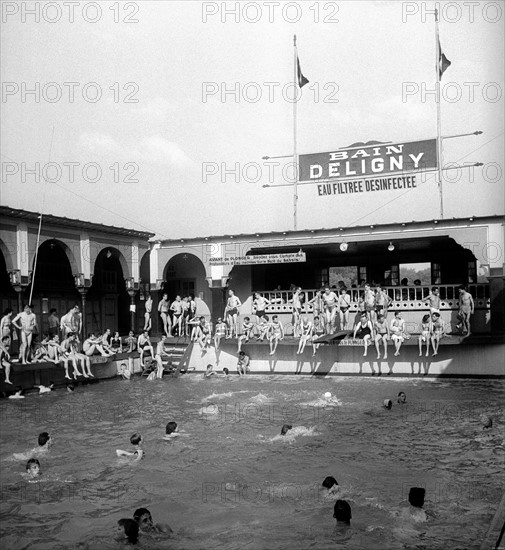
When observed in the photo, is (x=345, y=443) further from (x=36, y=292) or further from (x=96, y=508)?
(x=36, y=292)

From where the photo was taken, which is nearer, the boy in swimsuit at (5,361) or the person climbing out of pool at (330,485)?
the person climbing out of pool at (330,485)

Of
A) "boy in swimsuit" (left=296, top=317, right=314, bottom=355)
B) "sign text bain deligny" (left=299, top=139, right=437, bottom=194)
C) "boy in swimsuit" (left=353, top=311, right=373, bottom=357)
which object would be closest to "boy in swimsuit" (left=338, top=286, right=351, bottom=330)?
"boy in swimsuit" (left=353, top=311, right=373, bottom=357)

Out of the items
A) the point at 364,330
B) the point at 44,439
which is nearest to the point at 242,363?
the point at 364,330

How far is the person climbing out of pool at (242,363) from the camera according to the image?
80.9 ft

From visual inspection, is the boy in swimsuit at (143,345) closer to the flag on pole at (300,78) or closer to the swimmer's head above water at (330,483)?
the flag on pole at (300,78)

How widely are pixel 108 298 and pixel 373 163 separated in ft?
48.2

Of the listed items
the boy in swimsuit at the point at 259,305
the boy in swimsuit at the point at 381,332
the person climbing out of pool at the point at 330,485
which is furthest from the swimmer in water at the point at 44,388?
the person climbing out of pool at the point at 330,485

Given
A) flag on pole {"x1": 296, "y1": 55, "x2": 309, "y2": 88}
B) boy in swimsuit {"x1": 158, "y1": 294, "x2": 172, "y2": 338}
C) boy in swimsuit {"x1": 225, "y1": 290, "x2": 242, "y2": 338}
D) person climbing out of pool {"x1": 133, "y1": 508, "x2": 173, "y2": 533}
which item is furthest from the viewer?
flag on pole {"x1": 296, "y1": 55, "x2": 309, "y2": 88}

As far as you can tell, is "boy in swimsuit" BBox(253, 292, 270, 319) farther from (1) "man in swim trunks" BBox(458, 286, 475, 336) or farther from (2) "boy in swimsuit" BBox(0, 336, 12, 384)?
(2) "boy in swimsuit" BBox(0, 336, 12, 384)

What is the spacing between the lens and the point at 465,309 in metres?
21.9

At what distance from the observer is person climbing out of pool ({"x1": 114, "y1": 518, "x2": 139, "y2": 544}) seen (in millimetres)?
8602

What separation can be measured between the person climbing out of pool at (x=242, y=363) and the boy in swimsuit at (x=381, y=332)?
556 cm

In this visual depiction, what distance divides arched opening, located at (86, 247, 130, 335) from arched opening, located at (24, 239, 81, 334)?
1134mm

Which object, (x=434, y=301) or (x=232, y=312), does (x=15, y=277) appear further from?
(x=434, y=301)
